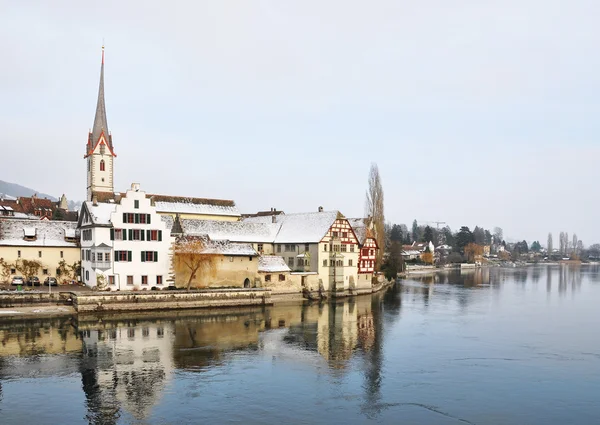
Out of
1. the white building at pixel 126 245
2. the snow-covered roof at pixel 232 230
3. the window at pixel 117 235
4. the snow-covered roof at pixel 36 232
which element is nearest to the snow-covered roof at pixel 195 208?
the snow-covered roof at pixel 232 230

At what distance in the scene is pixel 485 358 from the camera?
1200 inches

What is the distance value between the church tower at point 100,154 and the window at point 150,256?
28674 mm

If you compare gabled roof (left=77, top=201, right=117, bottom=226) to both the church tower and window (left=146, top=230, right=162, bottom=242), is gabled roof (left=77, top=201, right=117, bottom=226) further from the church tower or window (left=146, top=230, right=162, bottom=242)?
the church tower

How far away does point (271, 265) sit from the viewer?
5488cm

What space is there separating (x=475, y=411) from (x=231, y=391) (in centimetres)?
1010

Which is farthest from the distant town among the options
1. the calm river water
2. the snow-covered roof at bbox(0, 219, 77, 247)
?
the calm river water

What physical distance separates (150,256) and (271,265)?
41.0ft

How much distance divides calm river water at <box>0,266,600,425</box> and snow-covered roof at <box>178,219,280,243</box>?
45.0ft

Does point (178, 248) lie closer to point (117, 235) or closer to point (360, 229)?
point (117, 235)

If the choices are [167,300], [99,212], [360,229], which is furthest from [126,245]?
[360,229]

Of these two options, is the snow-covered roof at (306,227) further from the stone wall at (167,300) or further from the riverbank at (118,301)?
the stone wall at (167,300)

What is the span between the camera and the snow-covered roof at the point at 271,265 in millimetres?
54031

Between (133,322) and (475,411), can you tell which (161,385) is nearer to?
(475,411)

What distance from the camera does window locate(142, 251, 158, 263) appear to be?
4788 cm
